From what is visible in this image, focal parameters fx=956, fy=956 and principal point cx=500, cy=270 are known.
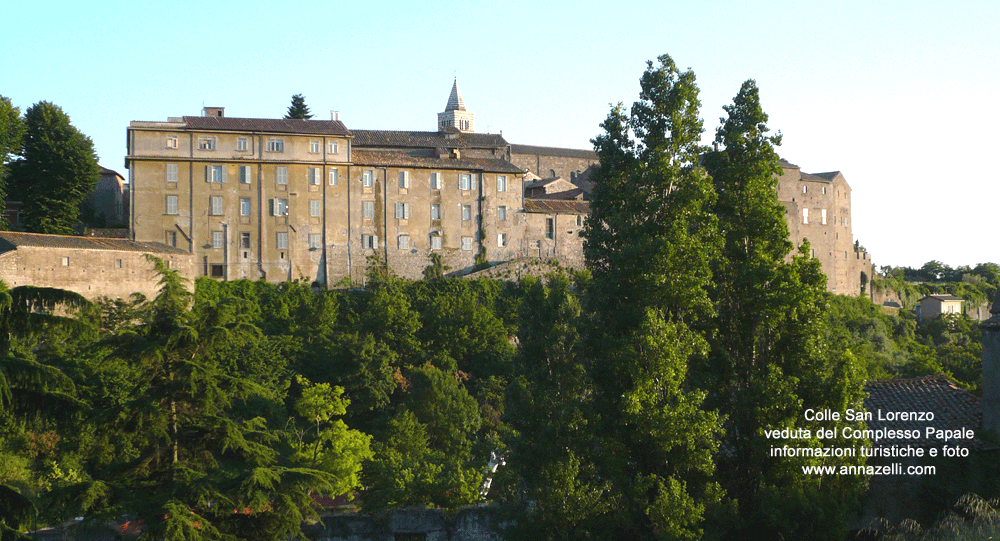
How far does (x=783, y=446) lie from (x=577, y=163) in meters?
62.1

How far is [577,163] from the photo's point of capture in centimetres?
7844

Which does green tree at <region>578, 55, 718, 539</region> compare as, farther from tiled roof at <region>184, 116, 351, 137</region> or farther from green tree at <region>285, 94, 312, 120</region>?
green tree at <region>285, 94, 312, 120</region>

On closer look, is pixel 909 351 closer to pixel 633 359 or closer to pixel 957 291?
pixel 957 291

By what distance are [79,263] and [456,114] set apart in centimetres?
6220

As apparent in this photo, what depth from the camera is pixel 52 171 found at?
50031 millimetres

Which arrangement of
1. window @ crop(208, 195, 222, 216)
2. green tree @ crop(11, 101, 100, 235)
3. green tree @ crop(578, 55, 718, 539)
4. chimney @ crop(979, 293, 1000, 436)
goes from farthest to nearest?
window @ crop(208, 195, 222, 216), green tree @ crop(11, 101, 100, 235), chimney @ crop(979, 293, 1000, 436), green tree @ crop(578, 55, 718, 539)

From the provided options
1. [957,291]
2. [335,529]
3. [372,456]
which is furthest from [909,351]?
[335,529]

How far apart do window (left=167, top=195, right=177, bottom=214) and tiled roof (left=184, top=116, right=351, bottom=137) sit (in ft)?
12.2

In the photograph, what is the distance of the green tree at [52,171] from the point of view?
48.7 metres

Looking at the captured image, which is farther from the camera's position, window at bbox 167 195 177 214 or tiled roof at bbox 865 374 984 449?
window at bbox 167 195 177 214

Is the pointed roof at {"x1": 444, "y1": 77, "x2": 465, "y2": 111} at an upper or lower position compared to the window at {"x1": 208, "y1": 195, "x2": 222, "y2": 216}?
upper

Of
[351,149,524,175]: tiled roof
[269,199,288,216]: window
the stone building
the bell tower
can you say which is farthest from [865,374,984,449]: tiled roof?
the bell tower

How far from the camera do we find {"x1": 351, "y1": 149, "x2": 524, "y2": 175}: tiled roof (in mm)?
52469

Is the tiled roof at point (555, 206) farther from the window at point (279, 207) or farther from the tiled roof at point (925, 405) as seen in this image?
the tiled roof at point (925, 405)
